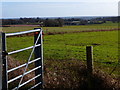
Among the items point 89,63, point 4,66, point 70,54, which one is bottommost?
A: point 70,54

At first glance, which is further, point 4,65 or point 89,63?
point 89,63

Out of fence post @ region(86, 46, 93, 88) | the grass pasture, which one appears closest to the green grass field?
the grass pasture

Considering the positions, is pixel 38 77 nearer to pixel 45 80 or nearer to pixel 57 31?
pixel 45 80

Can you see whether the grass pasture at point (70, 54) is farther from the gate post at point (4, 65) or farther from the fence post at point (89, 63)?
the gate post at point (4, 65)

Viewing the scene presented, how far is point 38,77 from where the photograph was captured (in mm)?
6844

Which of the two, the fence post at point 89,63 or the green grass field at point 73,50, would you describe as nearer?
the fence post at point 89,63

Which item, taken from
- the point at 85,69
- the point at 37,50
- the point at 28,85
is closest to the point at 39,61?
the point at 37,50

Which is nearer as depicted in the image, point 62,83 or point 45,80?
point 62,83

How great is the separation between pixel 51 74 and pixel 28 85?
864 mm

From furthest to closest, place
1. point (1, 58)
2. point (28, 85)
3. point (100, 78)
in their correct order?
point (28, 85)
point (100, 78)
point (1, 58)

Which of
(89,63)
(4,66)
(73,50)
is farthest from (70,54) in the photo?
(4,66)

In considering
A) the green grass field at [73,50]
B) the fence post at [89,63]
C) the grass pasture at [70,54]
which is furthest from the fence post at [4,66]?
the green grass field at [73,50]

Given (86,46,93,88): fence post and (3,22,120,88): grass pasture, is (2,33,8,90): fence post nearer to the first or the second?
(3,22,120,88): grass pasture

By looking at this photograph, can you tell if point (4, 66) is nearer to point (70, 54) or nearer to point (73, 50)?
point (70, 54)
